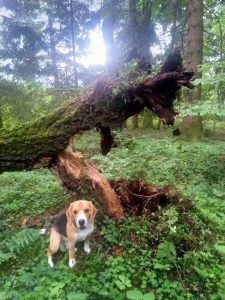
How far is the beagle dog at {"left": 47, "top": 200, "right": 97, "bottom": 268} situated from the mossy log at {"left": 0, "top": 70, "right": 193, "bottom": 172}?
1.29 metres

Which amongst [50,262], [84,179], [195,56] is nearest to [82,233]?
[50,262]

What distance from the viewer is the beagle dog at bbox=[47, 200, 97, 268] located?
3801 mm

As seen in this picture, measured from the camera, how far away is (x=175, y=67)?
431 cm

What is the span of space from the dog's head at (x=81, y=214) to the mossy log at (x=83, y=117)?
136cm

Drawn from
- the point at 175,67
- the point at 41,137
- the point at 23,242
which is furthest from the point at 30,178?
the point at 175,67

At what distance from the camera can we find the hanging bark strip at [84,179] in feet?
15.8

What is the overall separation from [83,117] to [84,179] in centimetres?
98

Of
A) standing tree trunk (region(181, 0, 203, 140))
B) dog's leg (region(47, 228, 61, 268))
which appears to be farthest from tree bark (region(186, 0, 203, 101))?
dog's leg (region(47, 228, 61, 268))

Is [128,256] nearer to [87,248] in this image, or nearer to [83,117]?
[87,248]

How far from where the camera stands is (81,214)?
3.77 m

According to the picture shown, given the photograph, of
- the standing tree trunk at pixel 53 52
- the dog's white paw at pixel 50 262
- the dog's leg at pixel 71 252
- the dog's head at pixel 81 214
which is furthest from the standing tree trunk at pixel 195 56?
the standing tree trunk at pixel 53 52

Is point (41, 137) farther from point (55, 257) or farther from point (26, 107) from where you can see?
point (26, 107)

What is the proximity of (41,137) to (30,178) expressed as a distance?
3511 mm

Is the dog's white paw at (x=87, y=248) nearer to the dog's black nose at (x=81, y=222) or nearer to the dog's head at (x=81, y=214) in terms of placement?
the dog's head at (x=81, y=214)
